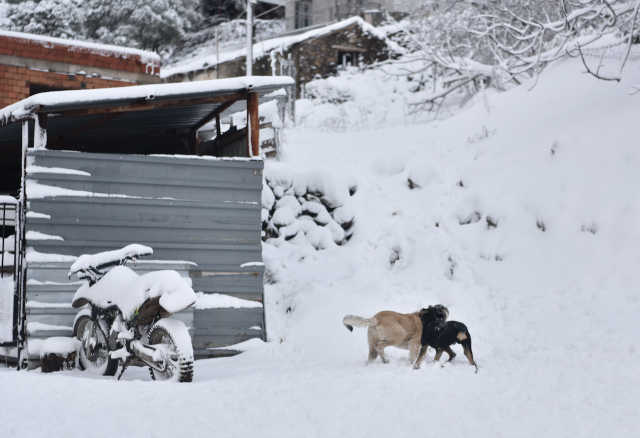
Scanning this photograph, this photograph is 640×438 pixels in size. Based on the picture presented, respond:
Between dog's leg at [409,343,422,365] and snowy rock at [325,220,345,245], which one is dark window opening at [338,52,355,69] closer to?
snowy rock at [325,220,345,245]

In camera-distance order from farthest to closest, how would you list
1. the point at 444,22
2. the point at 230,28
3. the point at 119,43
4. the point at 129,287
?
the point at 230,28
the point at 119,43
the point at 444,22
the point at 129,287

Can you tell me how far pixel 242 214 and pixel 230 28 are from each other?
89.2ft

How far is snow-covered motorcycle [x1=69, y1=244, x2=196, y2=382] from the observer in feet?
17.9

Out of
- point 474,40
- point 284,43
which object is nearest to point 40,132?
point 474,40

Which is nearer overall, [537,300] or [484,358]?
[484,358]

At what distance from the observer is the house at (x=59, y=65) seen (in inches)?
497

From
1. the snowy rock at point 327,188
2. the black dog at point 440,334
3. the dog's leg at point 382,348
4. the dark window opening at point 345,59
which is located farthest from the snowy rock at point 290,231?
the dark window opening at point 345,59

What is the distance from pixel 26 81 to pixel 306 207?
290 inches

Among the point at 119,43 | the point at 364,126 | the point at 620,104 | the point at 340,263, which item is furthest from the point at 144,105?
the point at 119,43

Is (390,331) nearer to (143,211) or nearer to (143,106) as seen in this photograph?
(143,211)

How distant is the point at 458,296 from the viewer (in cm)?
848

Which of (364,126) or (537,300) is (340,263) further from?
Answer: (364,126)

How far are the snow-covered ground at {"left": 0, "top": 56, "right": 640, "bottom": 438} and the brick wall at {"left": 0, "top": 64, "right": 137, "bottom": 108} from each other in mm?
5318

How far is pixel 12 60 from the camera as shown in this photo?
1267cm
